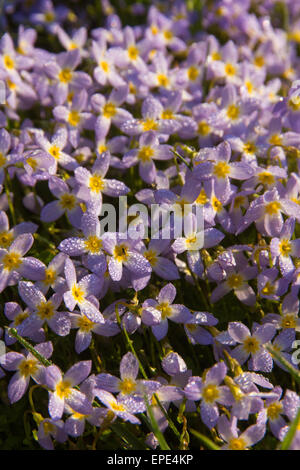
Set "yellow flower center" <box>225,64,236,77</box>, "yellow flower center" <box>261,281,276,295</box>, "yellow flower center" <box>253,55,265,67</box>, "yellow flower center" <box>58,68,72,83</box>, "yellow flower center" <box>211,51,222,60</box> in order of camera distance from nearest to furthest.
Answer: "yellow flower center" <box>261,281,276,295</box> < "yellow flower center" <box>58,68,72,83</box> < "yellow flower center" <box>225,64,236,77</box> < "yellow flower center" <box>211,51,222,60</box> < "yellow flower center" <box>253,55,265,67</box>

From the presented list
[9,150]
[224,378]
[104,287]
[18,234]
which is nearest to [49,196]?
[9,150]

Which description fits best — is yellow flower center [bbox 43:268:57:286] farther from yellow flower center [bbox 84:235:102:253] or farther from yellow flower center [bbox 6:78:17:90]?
yellow flower center [bbox 6:78:17:90]

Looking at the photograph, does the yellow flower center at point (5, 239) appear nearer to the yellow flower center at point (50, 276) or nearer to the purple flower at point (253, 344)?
the yellow flower center at point (50, 276)

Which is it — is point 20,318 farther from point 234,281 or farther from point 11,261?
point 234,281

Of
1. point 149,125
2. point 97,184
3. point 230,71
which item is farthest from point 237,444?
point 230,71

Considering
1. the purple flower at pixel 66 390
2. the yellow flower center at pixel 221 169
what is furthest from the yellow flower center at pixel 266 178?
the purple flower at pixel 66 390

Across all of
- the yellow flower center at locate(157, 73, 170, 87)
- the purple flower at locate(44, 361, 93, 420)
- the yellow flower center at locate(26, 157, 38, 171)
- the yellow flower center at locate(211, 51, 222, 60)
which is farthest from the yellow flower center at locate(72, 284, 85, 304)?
the yellow flower center at locate(211, 51, 222, 60)
